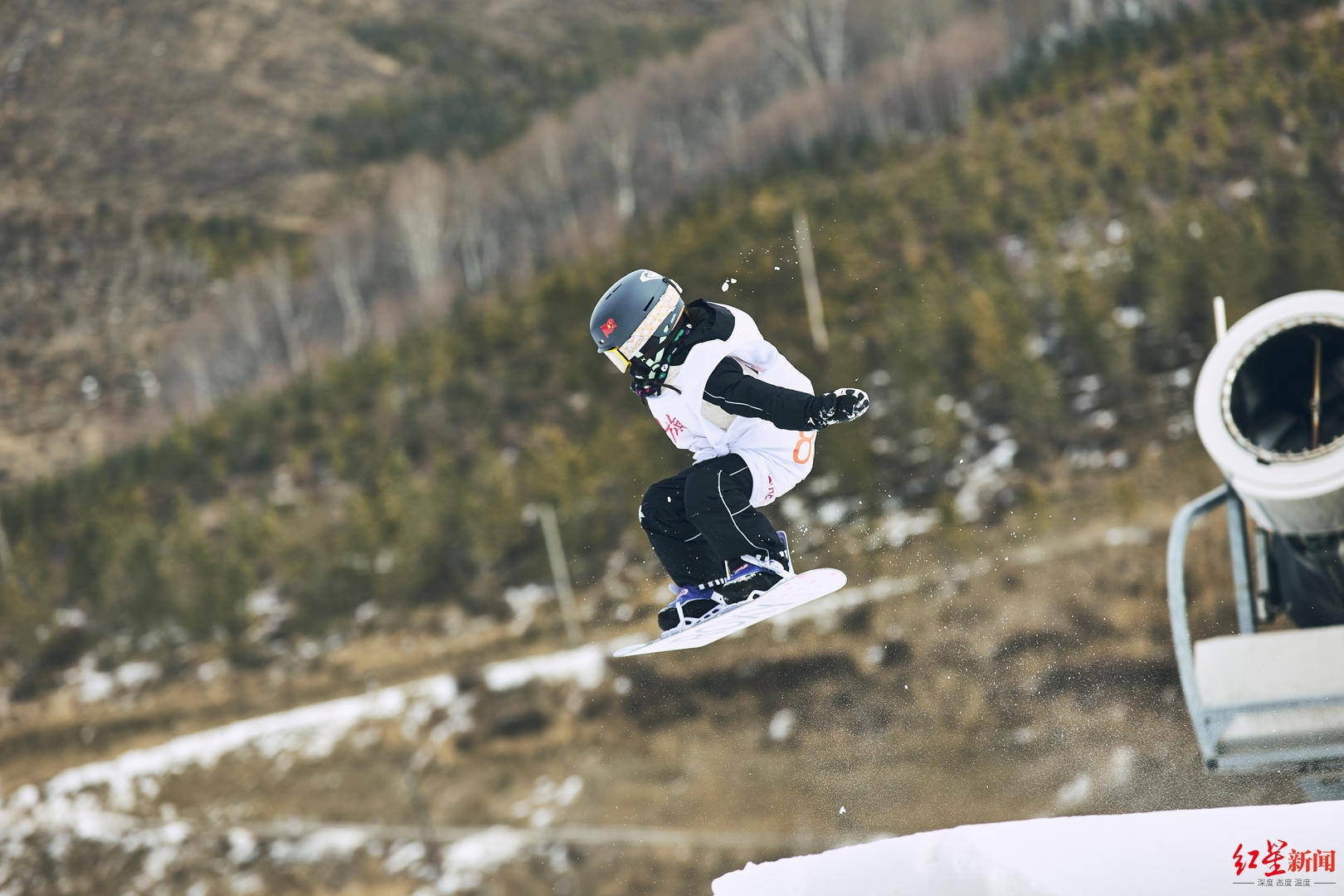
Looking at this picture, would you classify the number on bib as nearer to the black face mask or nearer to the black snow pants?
the black snow pants

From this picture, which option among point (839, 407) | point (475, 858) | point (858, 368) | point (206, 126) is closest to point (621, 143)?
point (858, 368)

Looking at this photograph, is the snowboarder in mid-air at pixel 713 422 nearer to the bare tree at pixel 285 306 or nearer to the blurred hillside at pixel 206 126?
the bare tree at pixel 285 306

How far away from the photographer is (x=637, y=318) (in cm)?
582

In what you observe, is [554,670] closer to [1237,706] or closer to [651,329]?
[1237,706]

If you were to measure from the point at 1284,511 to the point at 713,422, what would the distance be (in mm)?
3286

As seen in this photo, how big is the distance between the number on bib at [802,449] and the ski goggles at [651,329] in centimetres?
104

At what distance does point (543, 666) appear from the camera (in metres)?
22.7

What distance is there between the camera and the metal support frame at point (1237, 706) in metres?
6.67

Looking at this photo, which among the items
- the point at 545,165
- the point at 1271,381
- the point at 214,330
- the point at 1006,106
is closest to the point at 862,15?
the point at 1006,106

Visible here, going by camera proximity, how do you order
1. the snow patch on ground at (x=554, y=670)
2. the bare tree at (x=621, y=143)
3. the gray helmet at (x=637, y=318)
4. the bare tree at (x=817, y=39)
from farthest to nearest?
the bare tree at (x=817, y=39) → the bare tree at (x=621, y=143) → the snow patch on ground at (x=554, y=670) → the gray helmet at (x=637, y=318)

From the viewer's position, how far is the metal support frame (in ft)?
21.9

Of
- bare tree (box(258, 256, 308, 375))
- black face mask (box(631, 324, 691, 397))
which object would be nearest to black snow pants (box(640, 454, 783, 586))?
black face mask (box(631, 324, 691, 397))

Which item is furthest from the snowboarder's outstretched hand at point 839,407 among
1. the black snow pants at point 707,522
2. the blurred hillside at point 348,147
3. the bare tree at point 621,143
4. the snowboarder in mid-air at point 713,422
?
the bare tree at point 621,143

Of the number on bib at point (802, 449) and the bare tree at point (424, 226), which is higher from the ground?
the number on bib at point (802, 449)
